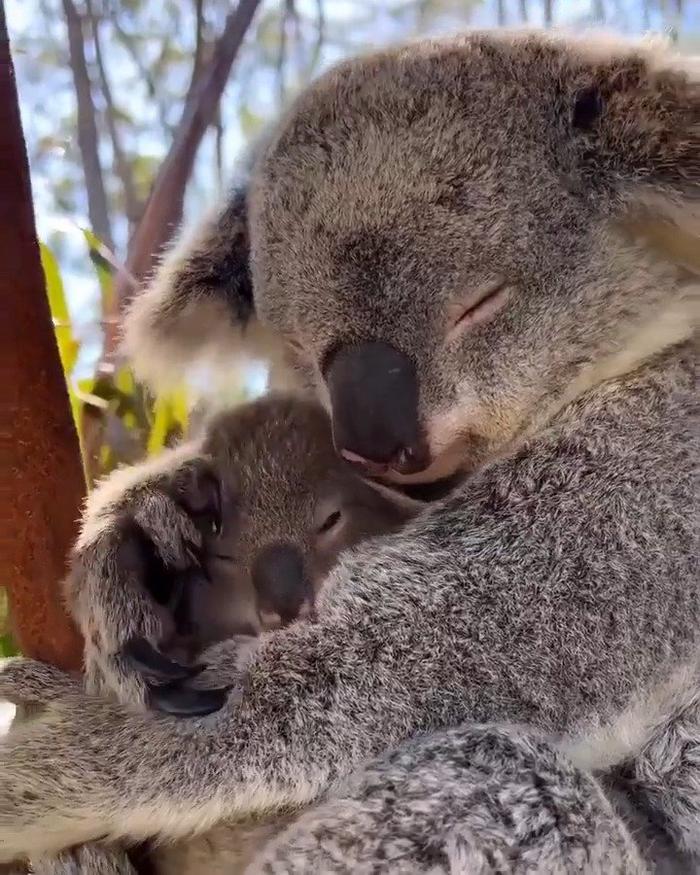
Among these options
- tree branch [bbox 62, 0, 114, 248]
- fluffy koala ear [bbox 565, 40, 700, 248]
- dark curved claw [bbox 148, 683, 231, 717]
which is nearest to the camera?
dark curved claw [bbox 148, 683, 231, 717]

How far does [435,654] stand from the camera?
130cm

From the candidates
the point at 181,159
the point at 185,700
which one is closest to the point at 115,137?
the point at 181,159

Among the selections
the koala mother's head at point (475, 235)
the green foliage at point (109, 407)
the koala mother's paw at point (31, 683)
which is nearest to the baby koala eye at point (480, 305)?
the koala mother's head at point (475, 235)

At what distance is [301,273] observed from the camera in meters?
1.47

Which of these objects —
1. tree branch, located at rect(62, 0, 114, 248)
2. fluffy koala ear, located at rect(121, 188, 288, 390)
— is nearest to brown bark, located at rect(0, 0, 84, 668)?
fluffy koala ear, located at rect(121, 188, 288, 390)

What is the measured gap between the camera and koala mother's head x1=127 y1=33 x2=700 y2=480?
1357 millimetres

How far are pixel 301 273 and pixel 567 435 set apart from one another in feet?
1.63

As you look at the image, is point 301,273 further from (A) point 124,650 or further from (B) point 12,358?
(A) point 124,650

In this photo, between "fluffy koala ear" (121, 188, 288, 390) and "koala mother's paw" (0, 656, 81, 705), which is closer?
"koala mother's paw" (0, 656, 81, 705)

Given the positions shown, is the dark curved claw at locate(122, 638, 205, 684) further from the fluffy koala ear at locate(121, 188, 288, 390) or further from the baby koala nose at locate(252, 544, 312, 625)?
the fluffy koala ear at locate(121, 188, 288, 390)

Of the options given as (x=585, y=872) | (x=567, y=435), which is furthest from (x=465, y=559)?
(x=585, y=872)

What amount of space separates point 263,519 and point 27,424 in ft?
1.71

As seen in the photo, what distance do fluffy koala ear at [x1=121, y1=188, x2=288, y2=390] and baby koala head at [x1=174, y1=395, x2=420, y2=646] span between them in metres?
0.18

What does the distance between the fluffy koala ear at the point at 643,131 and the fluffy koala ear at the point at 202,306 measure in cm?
67
